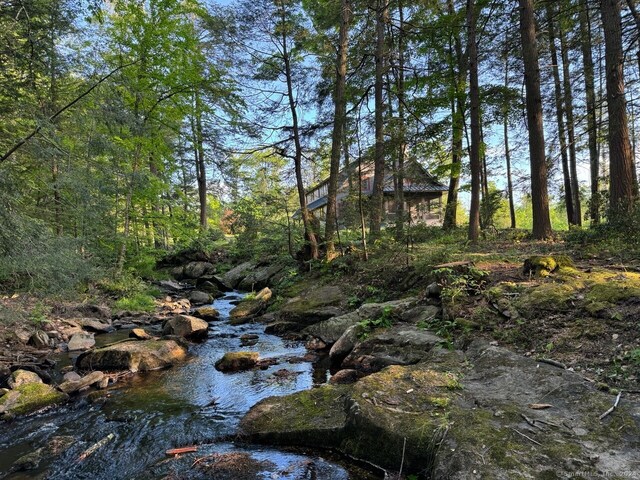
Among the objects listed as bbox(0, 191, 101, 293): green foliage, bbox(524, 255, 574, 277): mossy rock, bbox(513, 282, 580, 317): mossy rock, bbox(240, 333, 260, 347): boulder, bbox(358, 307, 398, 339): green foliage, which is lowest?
bbox(240, 333, 260, 347): boulder

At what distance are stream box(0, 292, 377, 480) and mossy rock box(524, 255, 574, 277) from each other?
4.11 m

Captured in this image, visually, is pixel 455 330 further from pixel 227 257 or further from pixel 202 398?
pixel 227 257

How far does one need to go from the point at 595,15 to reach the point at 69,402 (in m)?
17.7

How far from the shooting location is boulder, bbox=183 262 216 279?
68.8 ft

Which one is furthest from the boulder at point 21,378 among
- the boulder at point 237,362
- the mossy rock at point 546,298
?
the mossy rock at point 546,298

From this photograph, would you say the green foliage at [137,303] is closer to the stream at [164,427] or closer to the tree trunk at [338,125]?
the stream at [164,427]

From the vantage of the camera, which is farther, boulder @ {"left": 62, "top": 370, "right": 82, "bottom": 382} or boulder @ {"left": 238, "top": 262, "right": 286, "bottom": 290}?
boulder @ {"left": 238, "top": 262, "right": 286, "bottom": 290}

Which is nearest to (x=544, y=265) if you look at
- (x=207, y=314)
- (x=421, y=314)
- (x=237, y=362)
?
Answer: (x=421, y=314)

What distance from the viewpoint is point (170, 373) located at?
7309 mm

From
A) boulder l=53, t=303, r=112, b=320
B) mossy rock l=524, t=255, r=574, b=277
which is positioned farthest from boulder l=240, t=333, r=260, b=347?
mossy rock l=524, t=255, r=574, b=277

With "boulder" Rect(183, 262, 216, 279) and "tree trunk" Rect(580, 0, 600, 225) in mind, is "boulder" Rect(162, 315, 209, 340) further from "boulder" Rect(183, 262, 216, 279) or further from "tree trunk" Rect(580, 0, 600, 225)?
"boulder" Rect(183, 262, 216, 279)

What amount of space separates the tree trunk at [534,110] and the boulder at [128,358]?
9.88 m

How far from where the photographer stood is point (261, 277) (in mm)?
16500

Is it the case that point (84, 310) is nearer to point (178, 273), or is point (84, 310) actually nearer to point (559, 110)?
point (178, 273)
